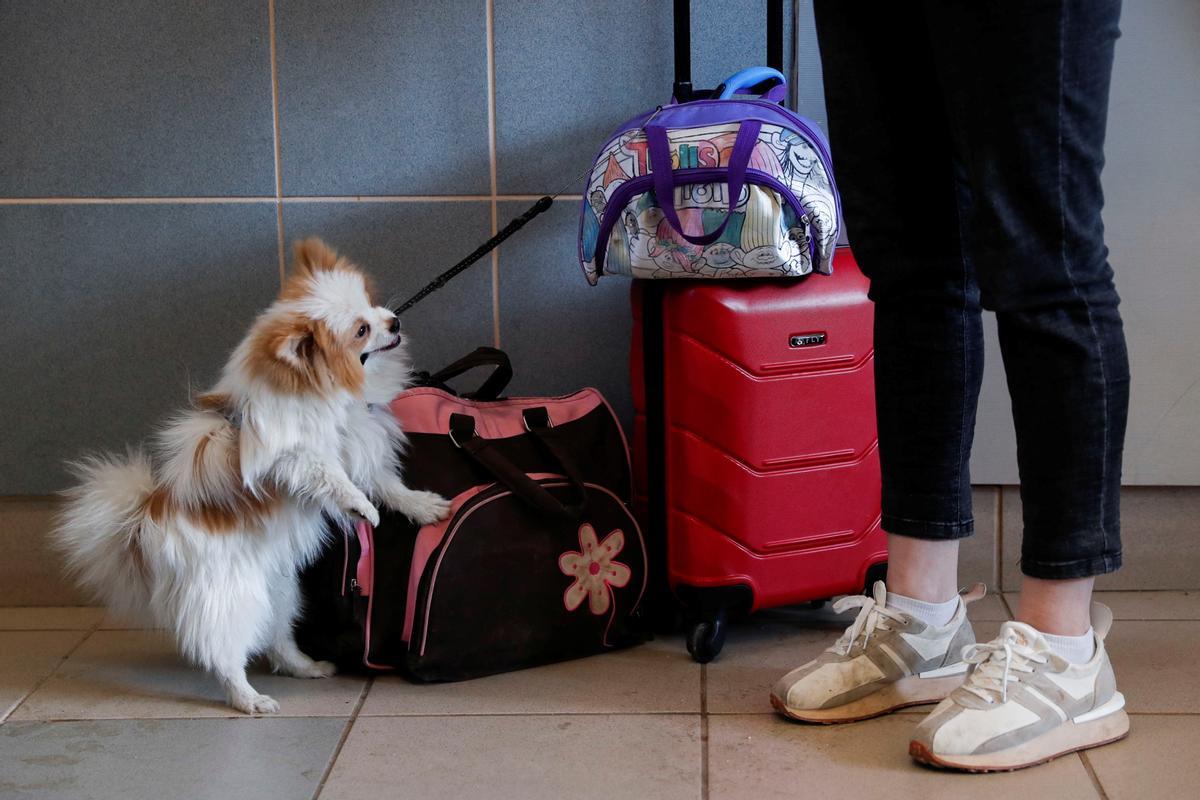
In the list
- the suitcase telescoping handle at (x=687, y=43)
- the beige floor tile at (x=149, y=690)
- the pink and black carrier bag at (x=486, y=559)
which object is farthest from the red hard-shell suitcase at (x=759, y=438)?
the beige floor tile at (x=149, y=690)

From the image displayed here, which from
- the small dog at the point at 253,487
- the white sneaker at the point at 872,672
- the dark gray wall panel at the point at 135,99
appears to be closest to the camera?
the white sneaker at the point at 872,672

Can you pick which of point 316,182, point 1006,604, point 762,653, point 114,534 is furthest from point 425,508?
point 1006,604

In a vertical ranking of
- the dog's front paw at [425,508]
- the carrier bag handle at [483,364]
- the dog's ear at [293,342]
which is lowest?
the dog's front paw at [425,508]

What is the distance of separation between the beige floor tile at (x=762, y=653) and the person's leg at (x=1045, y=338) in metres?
0.20

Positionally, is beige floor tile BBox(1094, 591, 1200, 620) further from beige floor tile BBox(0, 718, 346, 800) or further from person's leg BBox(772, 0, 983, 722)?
beige floor tile BBox(0, 718, 346, 800)

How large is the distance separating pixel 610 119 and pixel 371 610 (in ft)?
3.05

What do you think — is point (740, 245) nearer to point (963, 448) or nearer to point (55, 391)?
point (963, 448)

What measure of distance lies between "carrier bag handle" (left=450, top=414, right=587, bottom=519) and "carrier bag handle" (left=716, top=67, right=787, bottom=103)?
61 centimetres

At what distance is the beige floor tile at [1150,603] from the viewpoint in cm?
185

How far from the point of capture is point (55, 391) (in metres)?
2.00

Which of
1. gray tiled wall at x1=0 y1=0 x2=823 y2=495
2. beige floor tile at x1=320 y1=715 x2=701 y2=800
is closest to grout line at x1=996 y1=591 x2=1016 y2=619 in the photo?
beige floor tile at x1=320 y1=715 x2=701 y2=800

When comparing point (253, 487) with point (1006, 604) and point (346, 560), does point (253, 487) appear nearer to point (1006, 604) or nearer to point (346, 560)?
point (346, 560)

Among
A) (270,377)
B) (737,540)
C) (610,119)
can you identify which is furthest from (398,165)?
(737,540)

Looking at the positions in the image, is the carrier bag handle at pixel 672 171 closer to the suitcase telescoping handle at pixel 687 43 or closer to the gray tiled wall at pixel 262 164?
the suitcase telescoping handle at pixel 687 43
